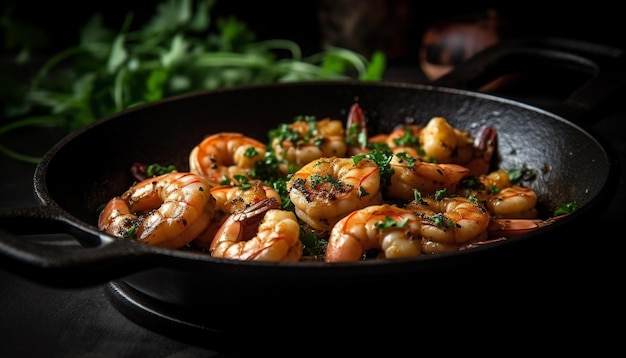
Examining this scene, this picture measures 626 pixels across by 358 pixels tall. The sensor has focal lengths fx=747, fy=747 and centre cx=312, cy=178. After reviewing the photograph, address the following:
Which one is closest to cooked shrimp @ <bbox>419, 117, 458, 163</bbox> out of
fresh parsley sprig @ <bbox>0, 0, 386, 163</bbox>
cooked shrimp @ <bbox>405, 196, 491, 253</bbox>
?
cooked shrimp @ <bbox>405, 196, 491, 253</bbox>

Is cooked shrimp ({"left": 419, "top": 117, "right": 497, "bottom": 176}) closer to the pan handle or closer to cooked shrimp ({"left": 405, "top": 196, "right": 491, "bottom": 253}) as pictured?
the pan handle

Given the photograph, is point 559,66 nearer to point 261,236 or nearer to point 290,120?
point 290,120

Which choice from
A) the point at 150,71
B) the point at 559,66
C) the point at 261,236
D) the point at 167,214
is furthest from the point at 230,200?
the point at 150,71

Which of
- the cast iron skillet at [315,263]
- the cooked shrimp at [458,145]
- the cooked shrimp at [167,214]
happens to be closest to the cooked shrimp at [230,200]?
the cooked shrimp at [167,214]

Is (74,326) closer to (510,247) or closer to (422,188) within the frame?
(422,188)

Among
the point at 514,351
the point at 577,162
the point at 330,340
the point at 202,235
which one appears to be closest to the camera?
the point at 330,340

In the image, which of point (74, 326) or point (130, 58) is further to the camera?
point (130, 58)

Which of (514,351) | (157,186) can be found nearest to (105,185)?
(157,186)

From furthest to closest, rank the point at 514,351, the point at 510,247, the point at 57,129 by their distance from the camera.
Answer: the point at 57,129, the point at 514,351, the point at 510,247
